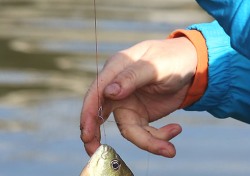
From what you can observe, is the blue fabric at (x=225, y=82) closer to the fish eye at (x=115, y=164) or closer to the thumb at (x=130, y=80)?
the thumb at (x=130, y=80)

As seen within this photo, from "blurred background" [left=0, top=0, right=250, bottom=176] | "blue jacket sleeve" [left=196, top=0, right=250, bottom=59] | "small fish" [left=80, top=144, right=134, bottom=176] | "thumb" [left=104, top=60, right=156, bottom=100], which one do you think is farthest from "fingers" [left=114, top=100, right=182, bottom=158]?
"blurred background" [left=0, top=0, right=250, bottom=176]

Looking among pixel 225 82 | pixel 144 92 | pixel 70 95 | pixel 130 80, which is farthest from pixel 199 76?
pixel 70 95

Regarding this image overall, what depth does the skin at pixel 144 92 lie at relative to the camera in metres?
4.22

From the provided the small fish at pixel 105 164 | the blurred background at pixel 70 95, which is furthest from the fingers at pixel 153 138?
the blurred background at pixel 70 95

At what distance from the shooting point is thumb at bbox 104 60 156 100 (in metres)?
4.18

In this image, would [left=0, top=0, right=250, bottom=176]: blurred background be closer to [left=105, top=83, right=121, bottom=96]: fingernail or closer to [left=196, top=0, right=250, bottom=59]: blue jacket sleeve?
[left=105, top=83, right=121, bottom=96]: fingernail

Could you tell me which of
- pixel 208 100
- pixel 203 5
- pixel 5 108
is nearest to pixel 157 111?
pixel 208 100

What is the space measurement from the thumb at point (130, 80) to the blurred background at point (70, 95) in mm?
2551

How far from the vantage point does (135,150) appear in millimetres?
7195

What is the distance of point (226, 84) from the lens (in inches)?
187

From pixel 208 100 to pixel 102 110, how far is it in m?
0.63

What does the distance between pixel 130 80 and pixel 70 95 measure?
466cm

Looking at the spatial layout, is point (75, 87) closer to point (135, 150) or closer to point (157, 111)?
point (135, 150)

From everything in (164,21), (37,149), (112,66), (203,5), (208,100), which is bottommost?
(164,21)
